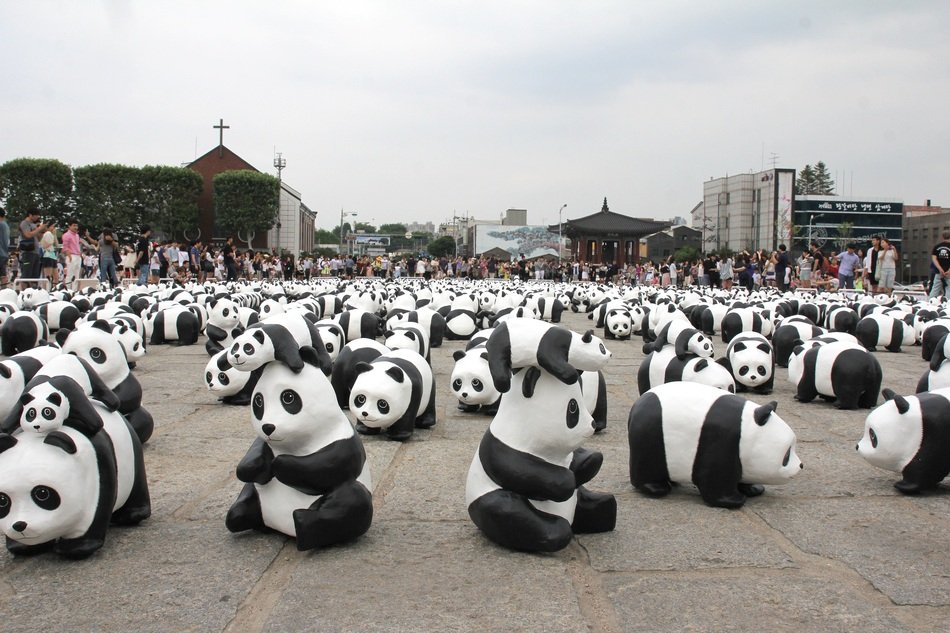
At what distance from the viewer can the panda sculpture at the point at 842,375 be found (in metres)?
8.36

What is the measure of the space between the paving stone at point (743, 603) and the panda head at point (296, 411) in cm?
160

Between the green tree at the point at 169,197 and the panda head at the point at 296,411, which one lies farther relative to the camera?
the green tree at the point at 169,197

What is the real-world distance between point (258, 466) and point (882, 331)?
1224 cm

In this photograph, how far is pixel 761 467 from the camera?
16.5 feet

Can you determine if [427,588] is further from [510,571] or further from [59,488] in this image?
[59,488]

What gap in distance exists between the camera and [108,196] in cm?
5941

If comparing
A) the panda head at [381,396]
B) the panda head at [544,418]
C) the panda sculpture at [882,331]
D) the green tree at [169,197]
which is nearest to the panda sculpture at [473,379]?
the panda head at [381,396]

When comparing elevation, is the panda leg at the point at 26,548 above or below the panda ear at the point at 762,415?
below

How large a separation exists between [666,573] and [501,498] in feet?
2.86

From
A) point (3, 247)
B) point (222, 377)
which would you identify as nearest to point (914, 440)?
point (222, 377)

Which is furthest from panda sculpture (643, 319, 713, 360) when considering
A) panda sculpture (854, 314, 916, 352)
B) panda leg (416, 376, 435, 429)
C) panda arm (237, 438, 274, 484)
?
panda sculpture (854, 314, 916, 352)

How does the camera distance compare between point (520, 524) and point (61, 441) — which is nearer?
point (61, 441)

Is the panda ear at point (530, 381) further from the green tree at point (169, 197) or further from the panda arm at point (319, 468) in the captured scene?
the green tree at point (169, 197)

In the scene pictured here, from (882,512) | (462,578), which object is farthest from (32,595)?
(882,512)
